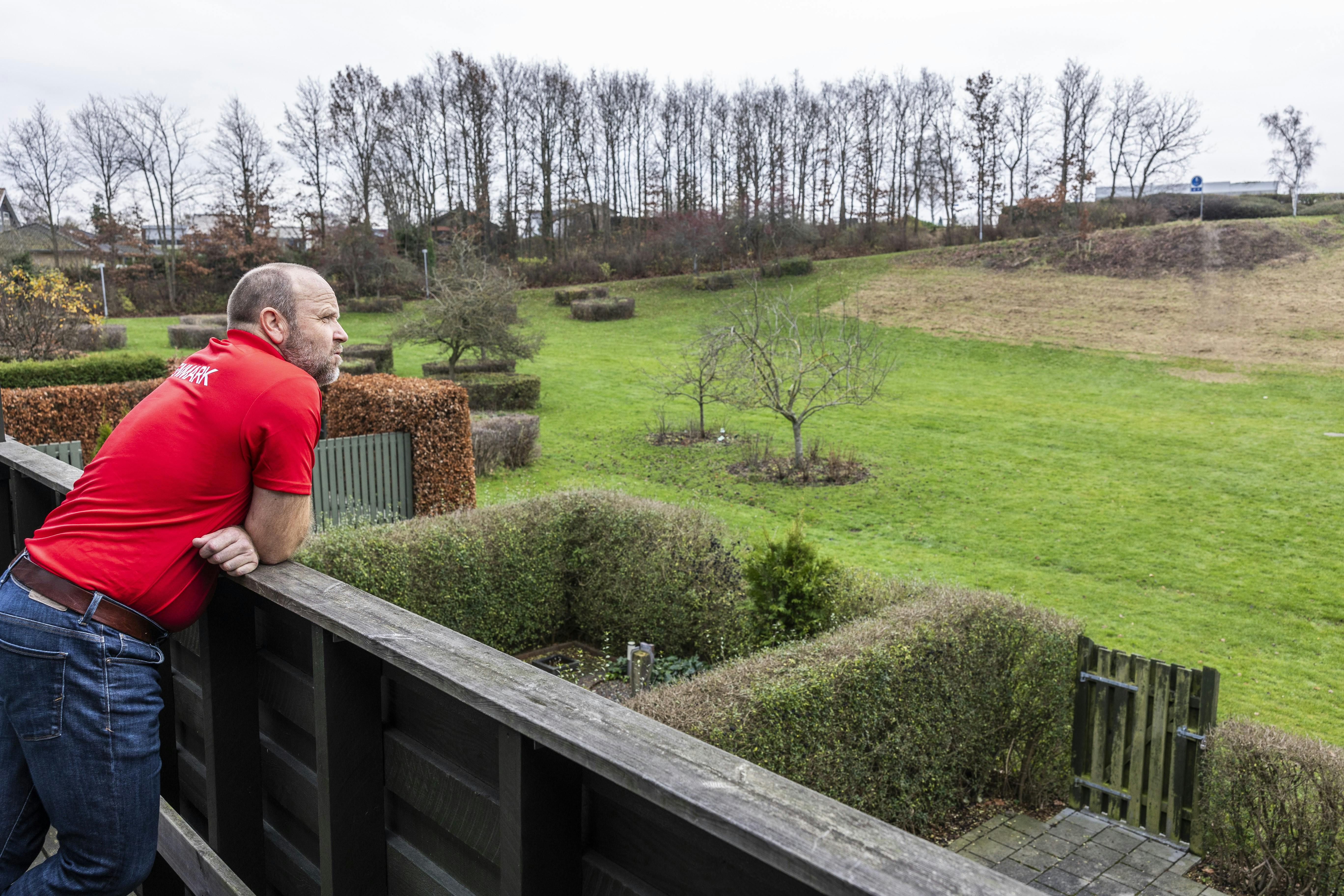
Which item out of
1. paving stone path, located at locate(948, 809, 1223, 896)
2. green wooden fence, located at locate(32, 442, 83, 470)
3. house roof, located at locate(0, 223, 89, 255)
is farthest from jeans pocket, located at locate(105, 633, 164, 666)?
house roof, located at locate(0, 223, 89, 255)

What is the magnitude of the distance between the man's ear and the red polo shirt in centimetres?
12

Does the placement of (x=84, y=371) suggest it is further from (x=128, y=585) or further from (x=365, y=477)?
(x=128, y=585)

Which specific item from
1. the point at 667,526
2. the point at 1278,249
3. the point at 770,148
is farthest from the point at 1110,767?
the point at 770,148

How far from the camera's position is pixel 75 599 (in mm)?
1885

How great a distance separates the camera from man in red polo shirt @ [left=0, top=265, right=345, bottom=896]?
1.85 m

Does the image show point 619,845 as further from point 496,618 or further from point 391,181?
point 391,181

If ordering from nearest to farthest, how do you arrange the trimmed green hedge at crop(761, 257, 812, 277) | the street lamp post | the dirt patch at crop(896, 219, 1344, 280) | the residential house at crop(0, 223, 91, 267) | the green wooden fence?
the green wooden fence
the street lamp post
the dirt patch at crop(896, 219, 1344, 280)
the residential house at crop(0, 223, 91, 267)
the trimmed green hedge at crop(761, 257, 812, 277)

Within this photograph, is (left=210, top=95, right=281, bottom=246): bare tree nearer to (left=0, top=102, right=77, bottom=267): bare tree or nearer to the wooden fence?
(left=0, top=102, right=77, bottom=267): bare tree

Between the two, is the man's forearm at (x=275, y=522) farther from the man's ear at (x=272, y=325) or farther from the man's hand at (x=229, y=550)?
the man's ear at (x=272, y=325)

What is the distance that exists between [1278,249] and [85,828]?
4618cm

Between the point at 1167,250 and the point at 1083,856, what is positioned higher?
the point at 1167,250

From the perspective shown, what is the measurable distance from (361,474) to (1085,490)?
38.9 ft

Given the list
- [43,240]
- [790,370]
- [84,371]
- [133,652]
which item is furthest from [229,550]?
[43,240]

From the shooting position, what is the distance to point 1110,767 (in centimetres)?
649
